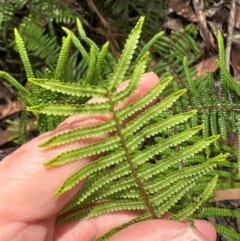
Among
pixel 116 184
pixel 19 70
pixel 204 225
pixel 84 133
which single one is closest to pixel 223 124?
pixel 204 225

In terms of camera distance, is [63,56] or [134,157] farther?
[63,56]

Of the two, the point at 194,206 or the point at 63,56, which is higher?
the point at 63,56

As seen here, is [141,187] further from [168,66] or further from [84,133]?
[168,66]

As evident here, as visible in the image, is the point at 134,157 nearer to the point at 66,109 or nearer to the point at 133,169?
the point at 133,169

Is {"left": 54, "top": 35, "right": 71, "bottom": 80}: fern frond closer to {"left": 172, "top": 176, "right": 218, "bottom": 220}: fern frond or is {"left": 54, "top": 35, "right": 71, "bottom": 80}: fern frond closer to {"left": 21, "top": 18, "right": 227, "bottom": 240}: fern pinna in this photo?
{"left": 21, "top": 18, "right": 227, "bottom": 240}: fern pinna

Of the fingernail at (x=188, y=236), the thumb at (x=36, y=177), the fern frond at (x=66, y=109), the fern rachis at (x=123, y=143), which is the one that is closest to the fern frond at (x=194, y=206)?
the fern rachis at (x=123, y=143)

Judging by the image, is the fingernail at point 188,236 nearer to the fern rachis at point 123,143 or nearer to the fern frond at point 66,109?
the fern rachis at point 123,143

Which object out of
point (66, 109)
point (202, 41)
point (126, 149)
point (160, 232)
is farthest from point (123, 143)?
point (202, 41)
